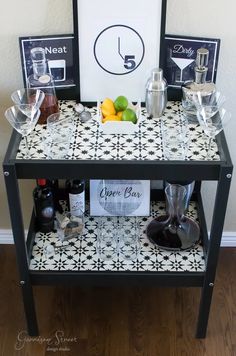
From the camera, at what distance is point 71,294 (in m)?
2.21

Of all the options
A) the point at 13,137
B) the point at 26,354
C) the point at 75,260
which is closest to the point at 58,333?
the point at 26,354

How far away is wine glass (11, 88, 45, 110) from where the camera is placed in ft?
5.79

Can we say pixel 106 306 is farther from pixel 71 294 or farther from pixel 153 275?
pixel 153 275

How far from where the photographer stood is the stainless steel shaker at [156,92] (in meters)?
1.76

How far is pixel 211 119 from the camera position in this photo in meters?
1.74

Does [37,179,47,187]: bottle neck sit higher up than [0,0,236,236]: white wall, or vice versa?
[0,0,236,236]: white wall

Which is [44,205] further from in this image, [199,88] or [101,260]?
[199,88]

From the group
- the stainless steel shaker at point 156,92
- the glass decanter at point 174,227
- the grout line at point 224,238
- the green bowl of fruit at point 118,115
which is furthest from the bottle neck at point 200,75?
the grout line at point 224,238

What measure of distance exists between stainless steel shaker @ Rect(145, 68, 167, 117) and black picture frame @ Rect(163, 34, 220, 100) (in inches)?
4.1

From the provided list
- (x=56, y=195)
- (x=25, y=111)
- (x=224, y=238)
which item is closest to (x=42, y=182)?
(x=56, y=195)

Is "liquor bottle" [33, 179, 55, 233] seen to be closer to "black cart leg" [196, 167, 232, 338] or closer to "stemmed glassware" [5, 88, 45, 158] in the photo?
"stemmed glassware" [5, 88, 45, 158]

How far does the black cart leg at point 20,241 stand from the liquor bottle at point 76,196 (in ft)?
0.93

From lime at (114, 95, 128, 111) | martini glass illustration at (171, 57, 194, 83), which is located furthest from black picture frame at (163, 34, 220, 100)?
lime at (114, 95, 128, 111)

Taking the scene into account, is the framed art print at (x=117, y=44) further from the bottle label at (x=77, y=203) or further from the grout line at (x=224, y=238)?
the grout line at (x=224, y=238)
